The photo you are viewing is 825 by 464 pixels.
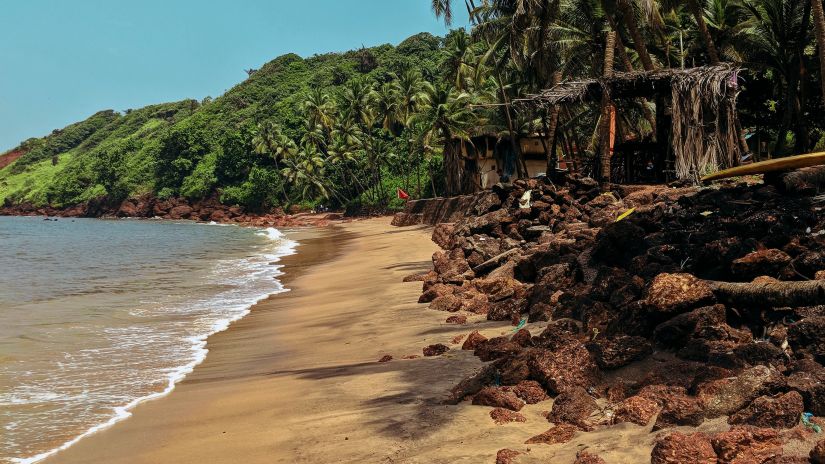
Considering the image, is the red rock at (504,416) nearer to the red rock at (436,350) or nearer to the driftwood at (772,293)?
the driftwood at (772,293)

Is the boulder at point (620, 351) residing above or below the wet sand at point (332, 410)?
above

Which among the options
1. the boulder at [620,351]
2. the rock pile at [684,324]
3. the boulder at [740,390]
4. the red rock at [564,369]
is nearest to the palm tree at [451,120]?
the rock pile at [684,324]

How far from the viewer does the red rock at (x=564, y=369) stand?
6578mm

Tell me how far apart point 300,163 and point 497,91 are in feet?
115

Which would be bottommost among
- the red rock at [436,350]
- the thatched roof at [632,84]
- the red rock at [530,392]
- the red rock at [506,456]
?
the red rock at [506,456]

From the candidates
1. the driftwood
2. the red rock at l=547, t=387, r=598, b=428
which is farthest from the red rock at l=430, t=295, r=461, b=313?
the red rock at l=547, t=387, r=598, b=428

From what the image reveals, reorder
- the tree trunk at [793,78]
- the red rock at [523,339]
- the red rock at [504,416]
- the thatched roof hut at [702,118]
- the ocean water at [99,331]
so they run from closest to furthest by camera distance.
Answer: the red rock at [504,416] < the ocean water at [99,331] < the red rock at [523,339] < the thatched roof hut at [702,118] < the tree trunk at [793,78]

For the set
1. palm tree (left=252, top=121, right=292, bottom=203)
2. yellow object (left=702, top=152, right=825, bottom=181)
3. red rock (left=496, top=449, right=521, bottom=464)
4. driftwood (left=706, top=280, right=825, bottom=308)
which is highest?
palm tree (left=252, top=121, right=292, bottom=203)

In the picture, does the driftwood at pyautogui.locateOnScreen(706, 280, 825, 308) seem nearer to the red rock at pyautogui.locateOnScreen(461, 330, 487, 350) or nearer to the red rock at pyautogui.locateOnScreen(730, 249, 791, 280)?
the red rock at pyautogui.locateOnScreen(730, 249, 791, 280)

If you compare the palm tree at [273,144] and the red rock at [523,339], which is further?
the palm tree at [273,144]

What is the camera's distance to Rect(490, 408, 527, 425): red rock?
6160 millimetres

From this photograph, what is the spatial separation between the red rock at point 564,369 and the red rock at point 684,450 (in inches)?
70.3

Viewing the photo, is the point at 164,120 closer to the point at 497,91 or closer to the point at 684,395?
the point at 497,91

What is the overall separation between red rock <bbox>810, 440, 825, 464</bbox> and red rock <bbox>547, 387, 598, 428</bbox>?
1926 millimetres
